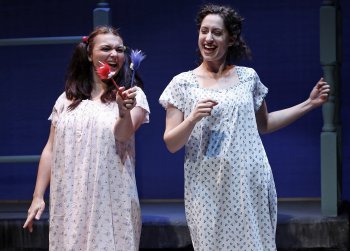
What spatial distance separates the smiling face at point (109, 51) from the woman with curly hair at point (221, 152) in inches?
11.0

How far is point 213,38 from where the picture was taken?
341 cm

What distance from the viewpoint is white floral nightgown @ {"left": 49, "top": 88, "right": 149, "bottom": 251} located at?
3.49m

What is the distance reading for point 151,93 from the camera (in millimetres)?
5672

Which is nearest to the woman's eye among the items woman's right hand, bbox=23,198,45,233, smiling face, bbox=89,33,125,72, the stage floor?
smiling face, bbox=89,33,125,72

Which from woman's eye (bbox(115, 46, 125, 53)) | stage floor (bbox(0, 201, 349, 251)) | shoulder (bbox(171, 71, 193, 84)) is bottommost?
stage floor (bbox(0, 201, 349, 251))

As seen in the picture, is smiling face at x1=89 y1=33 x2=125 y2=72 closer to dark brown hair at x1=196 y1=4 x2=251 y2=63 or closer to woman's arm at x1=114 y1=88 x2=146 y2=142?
woman's arm at x1=114 y1=88 x2=146 y2=142

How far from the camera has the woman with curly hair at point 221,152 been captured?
335cm

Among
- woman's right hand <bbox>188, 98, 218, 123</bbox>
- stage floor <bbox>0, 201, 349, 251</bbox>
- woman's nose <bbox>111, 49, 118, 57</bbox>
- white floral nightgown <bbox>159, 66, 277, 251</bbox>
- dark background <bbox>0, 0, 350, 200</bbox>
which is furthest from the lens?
dark background <bbox>0, 0, 350, 200</bbox>

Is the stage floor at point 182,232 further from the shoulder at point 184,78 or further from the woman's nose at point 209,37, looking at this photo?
the woman's nose at point 209,37

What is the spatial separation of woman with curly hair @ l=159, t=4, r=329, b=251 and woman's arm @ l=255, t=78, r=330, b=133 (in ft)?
0.45

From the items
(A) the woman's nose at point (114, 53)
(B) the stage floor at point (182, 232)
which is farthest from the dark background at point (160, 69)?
(A) the woman's nose at point (114, 53)

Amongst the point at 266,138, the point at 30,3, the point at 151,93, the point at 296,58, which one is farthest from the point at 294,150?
the point at 30,3

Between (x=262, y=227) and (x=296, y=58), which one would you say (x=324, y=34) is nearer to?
(x=296, y=58)

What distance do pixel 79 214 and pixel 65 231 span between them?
0.35ft
